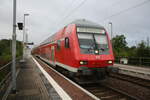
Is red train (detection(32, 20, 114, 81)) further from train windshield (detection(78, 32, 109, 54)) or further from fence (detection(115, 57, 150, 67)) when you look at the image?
fence (detection(115, 57, 150, 67))

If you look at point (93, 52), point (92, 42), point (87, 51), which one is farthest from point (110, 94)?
point (92, 42)

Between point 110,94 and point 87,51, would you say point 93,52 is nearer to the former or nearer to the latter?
point 87,51

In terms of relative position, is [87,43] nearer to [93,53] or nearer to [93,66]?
[93,53]

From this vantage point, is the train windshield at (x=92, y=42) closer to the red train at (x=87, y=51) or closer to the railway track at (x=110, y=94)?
the red train at (x=87, y=51)

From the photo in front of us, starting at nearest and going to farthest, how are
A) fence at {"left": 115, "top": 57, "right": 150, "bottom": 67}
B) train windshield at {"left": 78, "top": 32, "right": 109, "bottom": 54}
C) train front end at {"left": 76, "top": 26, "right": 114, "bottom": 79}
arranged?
1. train front end at {"left": 76, "top": 26, "right": 114, "bottom": 79}
2. train windshield at {"left": 78, "top": 32, "right": 109, "bottom": 54}
3. fence at {"left": 115, "top": 57, "right": 150, "bottom": 67}

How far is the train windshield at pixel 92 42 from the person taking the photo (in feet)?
25.7

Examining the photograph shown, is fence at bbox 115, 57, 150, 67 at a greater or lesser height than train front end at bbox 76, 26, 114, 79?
lesser

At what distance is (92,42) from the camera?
320 inches

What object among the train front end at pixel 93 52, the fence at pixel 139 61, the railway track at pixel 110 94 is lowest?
the railway track at pixel 110 94

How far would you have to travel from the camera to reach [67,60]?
336 inches

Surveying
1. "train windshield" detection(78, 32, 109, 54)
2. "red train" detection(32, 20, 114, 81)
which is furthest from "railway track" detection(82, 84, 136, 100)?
"train windshield" detection(78, 32, 109, 54)

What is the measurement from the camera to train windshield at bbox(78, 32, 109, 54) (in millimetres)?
7848

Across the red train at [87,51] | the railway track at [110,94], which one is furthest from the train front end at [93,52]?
the railway track at [110,94]

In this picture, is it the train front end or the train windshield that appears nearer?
the train front end
